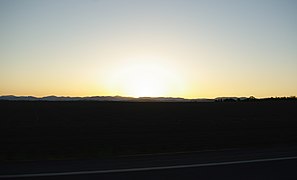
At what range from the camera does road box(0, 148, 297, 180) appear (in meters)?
7.87

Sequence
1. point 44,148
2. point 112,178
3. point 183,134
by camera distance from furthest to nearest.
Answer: point 183,134
point 44,148
point 112,178

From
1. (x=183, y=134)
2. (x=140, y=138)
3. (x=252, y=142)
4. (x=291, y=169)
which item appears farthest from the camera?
(x=183, y=134)

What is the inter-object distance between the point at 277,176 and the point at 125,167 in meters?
3.28

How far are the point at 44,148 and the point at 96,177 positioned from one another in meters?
10.2

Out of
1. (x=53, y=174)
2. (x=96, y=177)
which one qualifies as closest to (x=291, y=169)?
(x=96, y=177)

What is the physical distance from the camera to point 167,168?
343 inches

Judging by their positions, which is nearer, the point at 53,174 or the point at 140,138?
the point at 53,174

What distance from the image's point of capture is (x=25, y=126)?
2677cm

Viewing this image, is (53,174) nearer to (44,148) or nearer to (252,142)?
(44,148)

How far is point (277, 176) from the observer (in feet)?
25.8

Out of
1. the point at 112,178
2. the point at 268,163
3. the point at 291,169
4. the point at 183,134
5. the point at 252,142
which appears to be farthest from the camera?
the point at 183,134

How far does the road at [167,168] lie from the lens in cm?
787

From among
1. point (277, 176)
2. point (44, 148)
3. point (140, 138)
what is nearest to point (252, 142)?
point (140, 138)

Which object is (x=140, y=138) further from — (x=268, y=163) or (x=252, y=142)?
(x=268, y=163)
